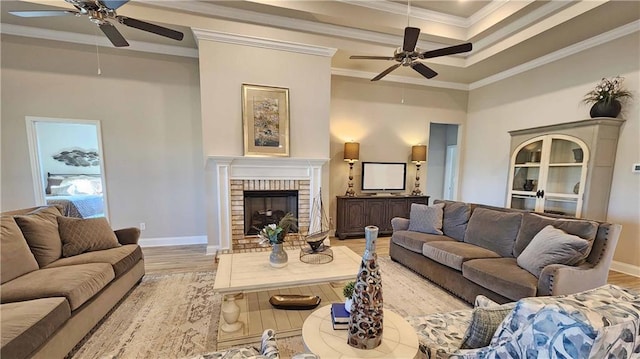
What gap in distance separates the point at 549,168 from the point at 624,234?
117 centimetres

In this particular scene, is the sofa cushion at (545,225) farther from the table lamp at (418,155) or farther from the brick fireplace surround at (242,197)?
the brick fireplace surround at (242,197)

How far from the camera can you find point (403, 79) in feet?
17.5

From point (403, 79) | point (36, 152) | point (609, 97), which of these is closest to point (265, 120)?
point (403, 79)

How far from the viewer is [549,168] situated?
391cm

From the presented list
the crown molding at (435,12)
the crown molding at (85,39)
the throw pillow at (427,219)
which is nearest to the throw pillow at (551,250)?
the throw pillow at (427,219)

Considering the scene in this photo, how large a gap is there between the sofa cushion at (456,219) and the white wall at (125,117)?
3833 millimetres

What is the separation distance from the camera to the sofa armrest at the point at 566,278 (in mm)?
1959

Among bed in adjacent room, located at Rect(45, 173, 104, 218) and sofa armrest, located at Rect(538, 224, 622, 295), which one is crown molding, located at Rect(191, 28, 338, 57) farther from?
sofa armrest, located at Rect(538, 224, 622, 295)

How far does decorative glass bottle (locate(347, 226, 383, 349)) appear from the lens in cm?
120

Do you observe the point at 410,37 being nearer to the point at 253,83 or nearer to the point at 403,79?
the point at 253,83

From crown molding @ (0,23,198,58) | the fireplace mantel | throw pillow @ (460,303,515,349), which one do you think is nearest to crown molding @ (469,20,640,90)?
the fireplace mantel

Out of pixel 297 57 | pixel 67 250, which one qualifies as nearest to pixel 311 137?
pixel 297 57

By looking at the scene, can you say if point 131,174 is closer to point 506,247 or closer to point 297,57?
point 297,57

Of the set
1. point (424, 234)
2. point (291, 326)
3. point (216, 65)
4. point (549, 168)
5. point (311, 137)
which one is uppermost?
point (216, 65)
